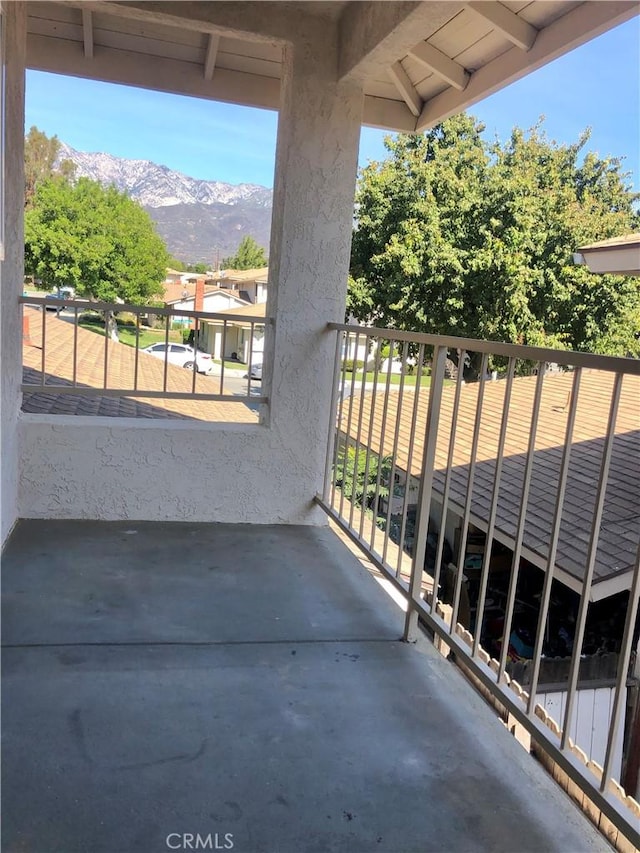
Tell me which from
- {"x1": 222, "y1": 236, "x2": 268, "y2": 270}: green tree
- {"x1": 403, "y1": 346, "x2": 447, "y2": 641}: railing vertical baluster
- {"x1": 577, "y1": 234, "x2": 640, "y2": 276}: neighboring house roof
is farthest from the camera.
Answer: {"x1": 222, "y1": 236, "x2": 268, "y2": 270}: green tree

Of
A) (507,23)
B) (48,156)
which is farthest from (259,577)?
(48,156)

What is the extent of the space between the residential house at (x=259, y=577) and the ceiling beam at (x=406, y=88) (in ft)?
0.05

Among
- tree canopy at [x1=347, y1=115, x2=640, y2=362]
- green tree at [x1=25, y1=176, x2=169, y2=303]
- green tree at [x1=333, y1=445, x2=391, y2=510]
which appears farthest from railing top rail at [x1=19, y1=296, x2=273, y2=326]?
green tree at [x1=25, y1=176, x2=169, y2=303]

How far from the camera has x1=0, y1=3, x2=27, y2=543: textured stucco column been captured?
250cm

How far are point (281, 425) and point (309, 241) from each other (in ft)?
3.07

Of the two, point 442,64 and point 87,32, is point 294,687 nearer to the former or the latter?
point 442,64

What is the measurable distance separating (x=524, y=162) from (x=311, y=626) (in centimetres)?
2017

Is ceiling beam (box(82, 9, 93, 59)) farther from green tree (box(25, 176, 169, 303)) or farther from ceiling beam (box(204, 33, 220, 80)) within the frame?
green tree (box(25, 176, 169, 303))

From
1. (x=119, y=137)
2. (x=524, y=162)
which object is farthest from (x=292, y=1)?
(x=119, y=137)

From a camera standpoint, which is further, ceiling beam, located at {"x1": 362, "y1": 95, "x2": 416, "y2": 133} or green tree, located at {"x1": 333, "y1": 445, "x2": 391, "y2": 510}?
ceiling beam, located at {"x1": 362, "y1": 95, "x2": 416, "y2": 133}

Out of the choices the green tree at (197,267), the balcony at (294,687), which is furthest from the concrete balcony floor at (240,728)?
the green tree at (197,267)

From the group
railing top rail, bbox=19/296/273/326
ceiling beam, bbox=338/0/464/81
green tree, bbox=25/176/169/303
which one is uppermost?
green tree, bbox=25/176/169/303

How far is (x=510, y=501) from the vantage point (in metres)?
5.81

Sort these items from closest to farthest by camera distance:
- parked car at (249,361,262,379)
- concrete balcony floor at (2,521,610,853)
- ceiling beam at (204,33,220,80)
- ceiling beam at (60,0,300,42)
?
concrete balcony floor at (2,521,610,853), ceiling beam at (60,0,300,42), ceiling beam at (204,33,220,80), parked car at (249,361,262,379)
